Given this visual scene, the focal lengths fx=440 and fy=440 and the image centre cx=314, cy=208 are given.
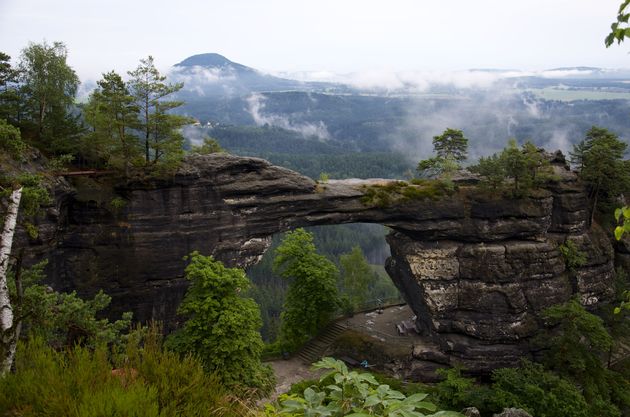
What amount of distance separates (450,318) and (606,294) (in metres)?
13.1

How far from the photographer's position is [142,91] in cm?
2631

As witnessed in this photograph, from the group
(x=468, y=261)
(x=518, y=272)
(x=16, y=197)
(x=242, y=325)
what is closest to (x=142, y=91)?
(x=242, y=325)

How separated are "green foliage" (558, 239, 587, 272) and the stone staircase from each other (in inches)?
733

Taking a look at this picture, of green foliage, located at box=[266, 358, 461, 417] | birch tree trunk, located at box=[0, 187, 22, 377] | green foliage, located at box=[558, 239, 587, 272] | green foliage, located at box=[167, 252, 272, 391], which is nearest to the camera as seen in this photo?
green foliage, located at box=[266, 358, 461, 417]

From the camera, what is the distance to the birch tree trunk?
23.3 feet

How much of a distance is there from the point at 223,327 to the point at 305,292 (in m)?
17.7

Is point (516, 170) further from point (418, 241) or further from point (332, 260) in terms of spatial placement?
point (332, 260)

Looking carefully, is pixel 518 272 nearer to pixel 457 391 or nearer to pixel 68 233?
pixel 457 391

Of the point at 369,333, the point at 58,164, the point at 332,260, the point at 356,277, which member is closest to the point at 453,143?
the point at 369,333

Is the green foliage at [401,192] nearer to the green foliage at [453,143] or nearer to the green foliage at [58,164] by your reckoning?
the green foliage at [453,143]

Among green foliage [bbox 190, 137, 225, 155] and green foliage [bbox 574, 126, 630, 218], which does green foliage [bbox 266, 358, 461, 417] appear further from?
green foliage [bbox 574, 126, 630, 218]

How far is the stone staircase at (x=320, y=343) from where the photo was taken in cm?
3606

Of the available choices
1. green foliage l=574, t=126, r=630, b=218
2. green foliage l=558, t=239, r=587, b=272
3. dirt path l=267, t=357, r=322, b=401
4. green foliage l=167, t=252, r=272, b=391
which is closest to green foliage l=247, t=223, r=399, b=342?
dirt path l=267, t=357, r=322, b=401

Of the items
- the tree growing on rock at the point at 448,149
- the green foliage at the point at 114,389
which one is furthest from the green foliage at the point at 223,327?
the tree growing on rock at the point at 448,149
